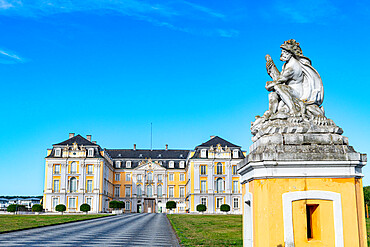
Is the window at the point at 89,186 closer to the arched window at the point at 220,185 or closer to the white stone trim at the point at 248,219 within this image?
the arched window at the point at 220,185

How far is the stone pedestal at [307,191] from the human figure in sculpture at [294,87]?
15.4 inches

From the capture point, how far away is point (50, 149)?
59.2 meters

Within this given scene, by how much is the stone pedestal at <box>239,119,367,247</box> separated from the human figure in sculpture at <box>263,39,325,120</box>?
0.39 metres

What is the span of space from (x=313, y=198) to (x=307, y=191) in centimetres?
9

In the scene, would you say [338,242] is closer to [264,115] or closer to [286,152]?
[286,152]

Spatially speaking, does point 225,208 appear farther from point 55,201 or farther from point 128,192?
point 55,201

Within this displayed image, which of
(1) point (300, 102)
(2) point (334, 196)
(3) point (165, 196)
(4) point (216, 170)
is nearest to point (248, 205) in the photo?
(2) point (334, 196)

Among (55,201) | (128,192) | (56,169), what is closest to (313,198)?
(55,201)

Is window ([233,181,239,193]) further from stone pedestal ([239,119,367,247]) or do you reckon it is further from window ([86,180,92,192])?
stone pedestal ([239,119,367,247])

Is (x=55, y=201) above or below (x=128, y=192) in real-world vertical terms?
below

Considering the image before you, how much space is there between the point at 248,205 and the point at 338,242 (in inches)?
42.9

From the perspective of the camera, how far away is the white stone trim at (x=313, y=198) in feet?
12.9

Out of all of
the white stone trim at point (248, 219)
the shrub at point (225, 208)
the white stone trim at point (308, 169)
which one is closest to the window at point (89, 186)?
the shrub at point (225, 208)

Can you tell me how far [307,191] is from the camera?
4.00 metres
